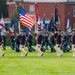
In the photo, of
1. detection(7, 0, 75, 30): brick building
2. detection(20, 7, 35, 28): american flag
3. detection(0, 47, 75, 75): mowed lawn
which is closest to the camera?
detection(0, 47, 75, 75): mowed lawn

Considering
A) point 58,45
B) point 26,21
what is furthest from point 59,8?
point 58,45

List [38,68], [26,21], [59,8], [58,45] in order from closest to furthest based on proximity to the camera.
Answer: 1. [38,68]
2. [58,45]
3. [26,21]
4. [59,8]

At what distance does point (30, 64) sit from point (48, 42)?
1565 cm

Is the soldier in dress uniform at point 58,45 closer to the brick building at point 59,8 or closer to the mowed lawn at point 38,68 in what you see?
the mowed lawn at point 38,68

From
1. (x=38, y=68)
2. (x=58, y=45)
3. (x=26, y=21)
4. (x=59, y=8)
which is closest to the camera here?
(x=38, y=68)

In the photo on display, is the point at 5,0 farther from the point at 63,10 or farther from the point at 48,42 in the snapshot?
the point at 48,42

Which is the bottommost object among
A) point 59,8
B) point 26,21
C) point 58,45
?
point 58,45

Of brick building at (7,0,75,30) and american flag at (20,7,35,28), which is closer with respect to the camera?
american flag at (20,7,35,28)

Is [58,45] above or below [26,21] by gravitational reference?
below

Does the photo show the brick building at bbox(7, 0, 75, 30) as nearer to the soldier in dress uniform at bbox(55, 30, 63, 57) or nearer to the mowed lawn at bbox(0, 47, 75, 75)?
the soldier in dress uniform at bbox(55, 30, 63, 57)

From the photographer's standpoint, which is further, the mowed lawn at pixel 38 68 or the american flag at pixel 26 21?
the american flag at pixel 26 21

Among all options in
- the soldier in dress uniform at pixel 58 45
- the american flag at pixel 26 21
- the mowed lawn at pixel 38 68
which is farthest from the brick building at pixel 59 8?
the mowed lawn at pixel 38 68

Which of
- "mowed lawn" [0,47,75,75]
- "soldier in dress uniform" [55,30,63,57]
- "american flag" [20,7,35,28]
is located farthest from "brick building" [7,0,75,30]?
"mowed lawn" [0,47,75,75]

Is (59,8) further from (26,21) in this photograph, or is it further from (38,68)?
(38,68)
